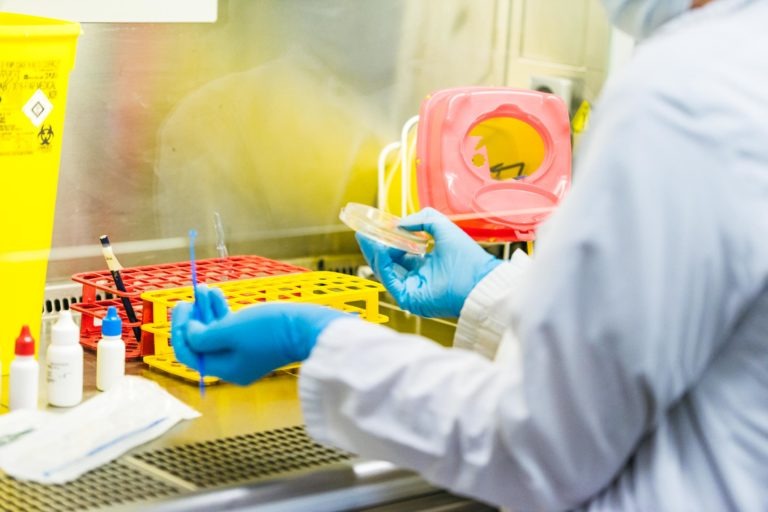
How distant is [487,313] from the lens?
60.2 inches

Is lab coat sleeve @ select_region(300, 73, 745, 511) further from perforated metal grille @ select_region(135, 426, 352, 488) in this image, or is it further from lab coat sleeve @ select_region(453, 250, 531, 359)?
lab coat sleeve @ select_region(453, 250, 531, 359)

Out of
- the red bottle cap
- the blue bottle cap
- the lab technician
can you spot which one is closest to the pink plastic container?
the blue bottle cap

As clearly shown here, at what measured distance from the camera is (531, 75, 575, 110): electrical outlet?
2457mm

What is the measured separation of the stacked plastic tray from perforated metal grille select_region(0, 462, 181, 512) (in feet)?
1.42

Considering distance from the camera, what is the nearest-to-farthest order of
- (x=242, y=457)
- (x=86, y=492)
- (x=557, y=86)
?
(x=86, y=492) < (x=242, y=457) < (x=557, y=86)

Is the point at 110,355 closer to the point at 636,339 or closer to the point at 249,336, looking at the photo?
the point at 249,336

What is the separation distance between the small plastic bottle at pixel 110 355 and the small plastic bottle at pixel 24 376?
0.34 feet

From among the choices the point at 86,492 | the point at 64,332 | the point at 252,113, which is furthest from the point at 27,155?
the point at 252,113

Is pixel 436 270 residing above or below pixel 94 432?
above

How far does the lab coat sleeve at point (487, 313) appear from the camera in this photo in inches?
59.9

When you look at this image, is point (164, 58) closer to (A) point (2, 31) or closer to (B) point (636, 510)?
(A) point (2, 31)

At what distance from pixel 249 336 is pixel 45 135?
483mm

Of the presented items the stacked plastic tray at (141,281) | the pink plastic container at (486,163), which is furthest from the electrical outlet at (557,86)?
the stacked plastic tray at (141,281)

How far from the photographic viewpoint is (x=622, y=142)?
960mm
